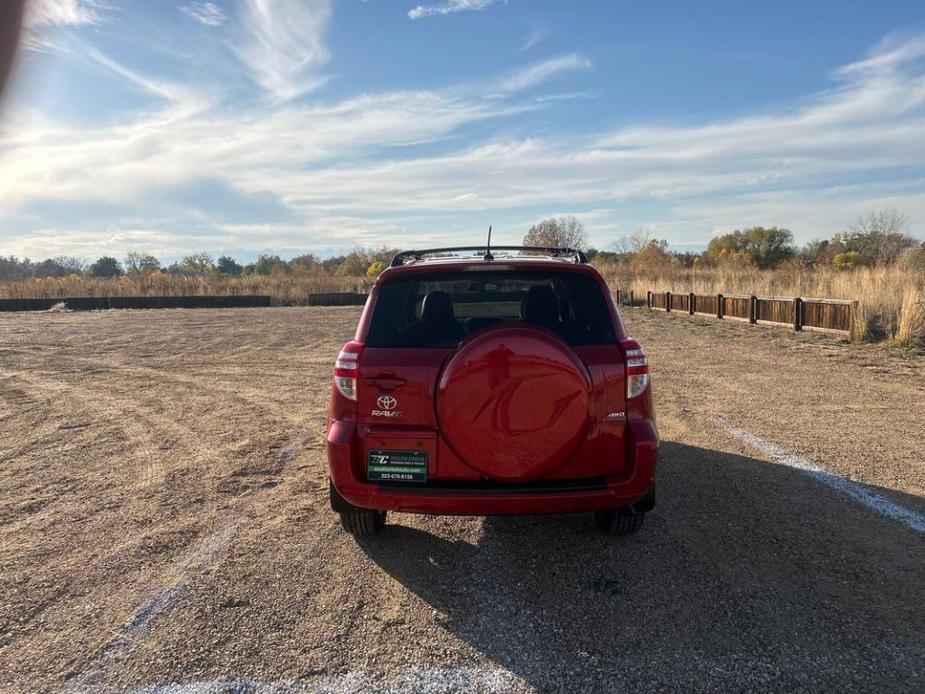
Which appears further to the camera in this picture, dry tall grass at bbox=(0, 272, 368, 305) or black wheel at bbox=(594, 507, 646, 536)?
dry tall grass at bbox=(0, 272, 368, 305)

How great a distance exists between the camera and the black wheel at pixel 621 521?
12.3 ft

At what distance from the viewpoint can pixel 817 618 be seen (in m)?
2.97

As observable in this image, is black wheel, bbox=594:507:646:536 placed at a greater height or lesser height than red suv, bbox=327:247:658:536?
lesser

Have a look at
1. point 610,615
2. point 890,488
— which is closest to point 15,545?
point 610,615

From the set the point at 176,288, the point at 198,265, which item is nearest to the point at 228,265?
the point at 198,265

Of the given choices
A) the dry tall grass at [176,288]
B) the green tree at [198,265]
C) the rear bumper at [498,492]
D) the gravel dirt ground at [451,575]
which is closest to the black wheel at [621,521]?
the gravel dirt ground at [451,575]

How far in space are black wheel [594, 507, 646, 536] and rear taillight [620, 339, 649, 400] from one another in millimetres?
773

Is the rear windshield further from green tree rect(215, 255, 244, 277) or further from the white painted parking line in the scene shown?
green tree rect(215, 255, 244, 277)

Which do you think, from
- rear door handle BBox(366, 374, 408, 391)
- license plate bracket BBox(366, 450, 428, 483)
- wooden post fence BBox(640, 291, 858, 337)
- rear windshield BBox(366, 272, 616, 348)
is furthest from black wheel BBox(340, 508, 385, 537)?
wooden post fence BBox(640, 291, 858, 337)

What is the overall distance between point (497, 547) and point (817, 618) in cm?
171

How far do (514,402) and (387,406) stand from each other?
69cm

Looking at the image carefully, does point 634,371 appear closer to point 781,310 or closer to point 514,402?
point 514,402

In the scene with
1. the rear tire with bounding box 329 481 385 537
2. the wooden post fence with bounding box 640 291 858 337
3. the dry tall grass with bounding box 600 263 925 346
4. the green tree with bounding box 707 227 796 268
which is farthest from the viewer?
the green tree with bounding box 707 227 796 268

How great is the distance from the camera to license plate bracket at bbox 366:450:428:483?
10.9ft
